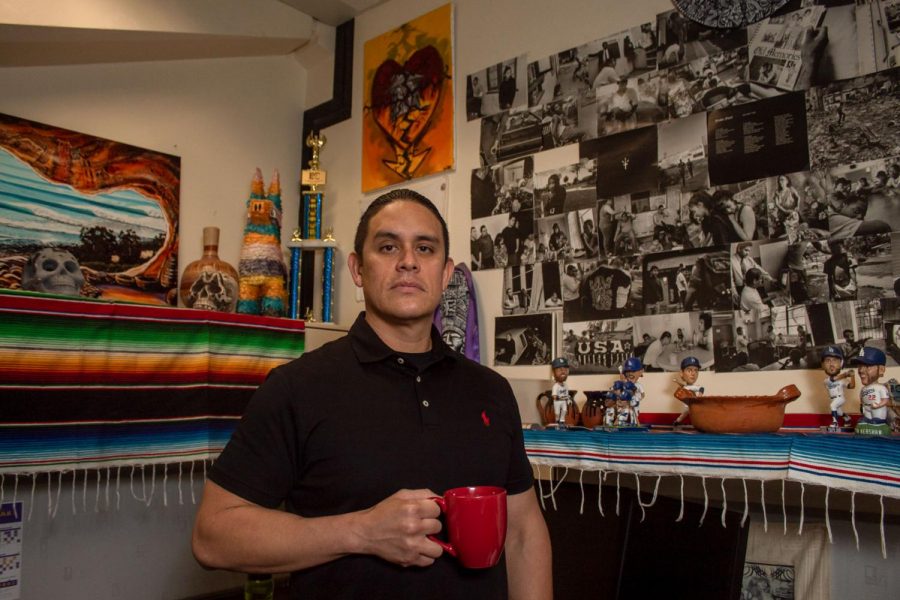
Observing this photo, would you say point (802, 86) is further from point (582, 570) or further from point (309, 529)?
point (309, 529)

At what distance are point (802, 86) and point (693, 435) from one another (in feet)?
4.17

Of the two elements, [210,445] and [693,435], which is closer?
[693,435]

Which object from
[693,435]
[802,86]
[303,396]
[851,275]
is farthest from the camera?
[802,86]

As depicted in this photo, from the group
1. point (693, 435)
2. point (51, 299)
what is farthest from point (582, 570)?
point (51, 299)

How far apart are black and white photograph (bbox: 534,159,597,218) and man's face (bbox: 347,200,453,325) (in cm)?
150

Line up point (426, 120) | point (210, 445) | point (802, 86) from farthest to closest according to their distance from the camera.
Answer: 1. point (426, 120)
2. point (210, 445)
3. point (802, 86)

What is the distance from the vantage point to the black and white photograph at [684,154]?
8.03 ft

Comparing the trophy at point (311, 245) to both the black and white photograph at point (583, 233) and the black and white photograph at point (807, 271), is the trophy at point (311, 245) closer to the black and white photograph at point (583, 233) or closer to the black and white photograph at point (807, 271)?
the black and white photograph at point (583, 233)

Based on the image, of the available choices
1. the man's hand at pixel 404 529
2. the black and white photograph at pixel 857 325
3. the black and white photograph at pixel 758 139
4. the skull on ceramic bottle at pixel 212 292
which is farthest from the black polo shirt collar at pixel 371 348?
the skull on ceramic bottle at pixel 212 292

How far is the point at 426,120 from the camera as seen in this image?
133 inches

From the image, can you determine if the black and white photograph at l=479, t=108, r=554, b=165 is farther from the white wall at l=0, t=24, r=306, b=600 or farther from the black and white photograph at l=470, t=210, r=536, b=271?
the white wall at l=0, t=24, r=306, b=600

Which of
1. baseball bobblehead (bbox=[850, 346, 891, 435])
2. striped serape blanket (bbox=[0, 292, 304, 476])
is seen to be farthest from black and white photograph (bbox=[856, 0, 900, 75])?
striped serape blanket (bbox=[0, 292, 304, 476])

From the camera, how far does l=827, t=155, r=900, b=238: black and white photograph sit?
2064mm

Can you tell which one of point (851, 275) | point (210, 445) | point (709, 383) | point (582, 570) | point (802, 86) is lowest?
point (582, 570)
